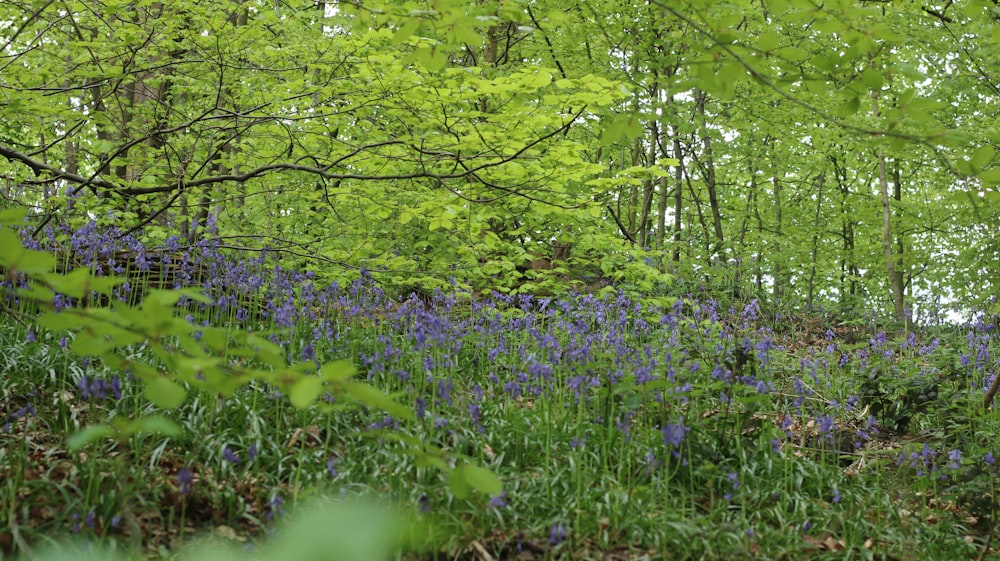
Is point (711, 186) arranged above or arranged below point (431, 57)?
above

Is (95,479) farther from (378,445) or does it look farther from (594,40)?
(594,40)

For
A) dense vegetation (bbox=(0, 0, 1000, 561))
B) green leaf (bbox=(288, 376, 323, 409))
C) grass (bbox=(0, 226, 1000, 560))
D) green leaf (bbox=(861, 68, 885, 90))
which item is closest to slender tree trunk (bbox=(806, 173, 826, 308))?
dense vegetation (bbox=(0, 0, 1000, 561))

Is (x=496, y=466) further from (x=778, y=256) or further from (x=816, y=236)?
(x=816, y=236)

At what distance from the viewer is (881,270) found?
1340 cm

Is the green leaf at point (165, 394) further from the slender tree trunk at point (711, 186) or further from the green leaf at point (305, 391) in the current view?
the slender tree trunk at point (711, 186)

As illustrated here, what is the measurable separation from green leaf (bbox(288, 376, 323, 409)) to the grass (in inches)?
19.3

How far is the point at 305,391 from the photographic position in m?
1.44

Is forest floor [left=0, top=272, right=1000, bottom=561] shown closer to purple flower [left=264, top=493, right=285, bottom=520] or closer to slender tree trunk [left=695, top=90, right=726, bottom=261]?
purple flower [left=264, top=493, right=285, bottom=520]

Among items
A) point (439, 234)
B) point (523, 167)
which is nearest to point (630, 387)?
point (523, 167)

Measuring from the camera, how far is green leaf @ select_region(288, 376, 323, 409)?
1.39 metres

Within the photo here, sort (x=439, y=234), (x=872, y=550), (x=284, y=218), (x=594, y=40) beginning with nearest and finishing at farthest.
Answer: (x=872, y=550) → (x=439, y=234) → (x=284, y=218) → (x=594, y=40)

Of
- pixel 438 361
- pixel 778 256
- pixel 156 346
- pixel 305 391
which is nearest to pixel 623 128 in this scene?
pixel 305 391

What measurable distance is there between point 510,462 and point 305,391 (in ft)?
7.21

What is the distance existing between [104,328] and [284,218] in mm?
7369
